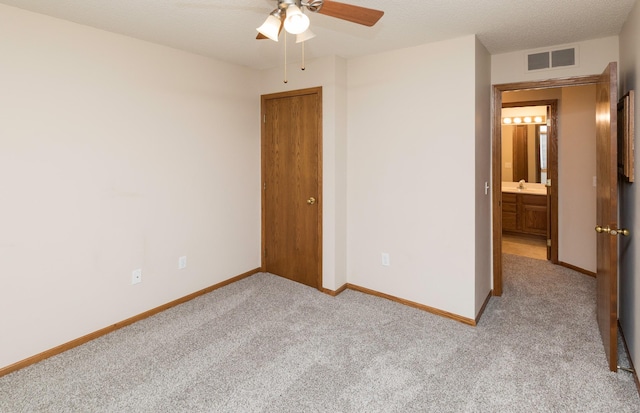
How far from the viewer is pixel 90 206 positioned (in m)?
2.67

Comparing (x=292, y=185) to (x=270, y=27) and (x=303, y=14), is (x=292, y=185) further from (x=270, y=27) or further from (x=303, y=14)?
(x=303, y=14)

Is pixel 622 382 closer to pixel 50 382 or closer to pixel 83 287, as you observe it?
pixel 50 382

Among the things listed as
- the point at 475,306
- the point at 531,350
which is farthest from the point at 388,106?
the point at 531,350

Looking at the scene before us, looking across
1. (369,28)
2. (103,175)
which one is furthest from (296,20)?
(103,175)

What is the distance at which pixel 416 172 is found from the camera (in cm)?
313

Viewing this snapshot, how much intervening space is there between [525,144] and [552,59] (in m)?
3.53

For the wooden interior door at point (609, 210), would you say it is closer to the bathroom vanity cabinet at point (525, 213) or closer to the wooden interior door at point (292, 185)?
the wooden interior door at point (292, 185)

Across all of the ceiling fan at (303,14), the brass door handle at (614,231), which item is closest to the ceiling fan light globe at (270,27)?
the ceiling fan at (303,14)

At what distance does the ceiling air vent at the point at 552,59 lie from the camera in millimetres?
2955

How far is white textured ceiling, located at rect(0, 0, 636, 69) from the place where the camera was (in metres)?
2.22

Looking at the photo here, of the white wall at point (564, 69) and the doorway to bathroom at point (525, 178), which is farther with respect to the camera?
the doorway to bathroom at point (525, 178)

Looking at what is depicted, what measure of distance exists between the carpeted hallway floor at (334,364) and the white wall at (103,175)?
326 millimetres

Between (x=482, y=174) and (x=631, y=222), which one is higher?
(x=482, y=174)

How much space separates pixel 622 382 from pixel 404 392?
50.2 inches
